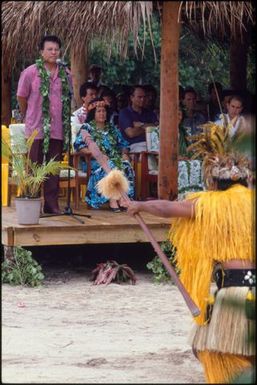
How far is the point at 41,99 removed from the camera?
31.6 feet

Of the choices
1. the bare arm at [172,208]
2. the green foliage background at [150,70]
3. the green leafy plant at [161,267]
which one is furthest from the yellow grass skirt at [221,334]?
the green foliage background at [150,70]

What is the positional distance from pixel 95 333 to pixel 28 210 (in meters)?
1.97

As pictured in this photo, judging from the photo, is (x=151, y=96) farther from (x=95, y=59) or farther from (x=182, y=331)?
(x=95, y=59)

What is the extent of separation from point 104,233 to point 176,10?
196 centimetres

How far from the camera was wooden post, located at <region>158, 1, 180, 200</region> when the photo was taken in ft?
31.1

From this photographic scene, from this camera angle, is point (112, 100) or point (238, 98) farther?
point (112, 100)

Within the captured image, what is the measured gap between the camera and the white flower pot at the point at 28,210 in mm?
9188

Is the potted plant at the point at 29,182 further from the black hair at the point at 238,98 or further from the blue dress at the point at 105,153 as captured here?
the black hair at the point at 238,98

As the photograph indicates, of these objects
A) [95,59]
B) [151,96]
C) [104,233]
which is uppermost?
[95,59]

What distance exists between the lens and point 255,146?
3.02m

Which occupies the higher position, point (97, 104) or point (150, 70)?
point (150, 70)

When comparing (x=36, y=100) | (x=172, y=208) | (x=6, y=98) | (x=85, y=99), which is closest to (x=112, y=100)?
(x=85, y=99)

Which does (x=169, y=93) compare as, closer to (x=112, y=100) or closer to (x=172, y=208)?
(x=112, y=100)

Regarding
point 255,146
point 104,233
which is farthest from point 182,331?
point 255,146
